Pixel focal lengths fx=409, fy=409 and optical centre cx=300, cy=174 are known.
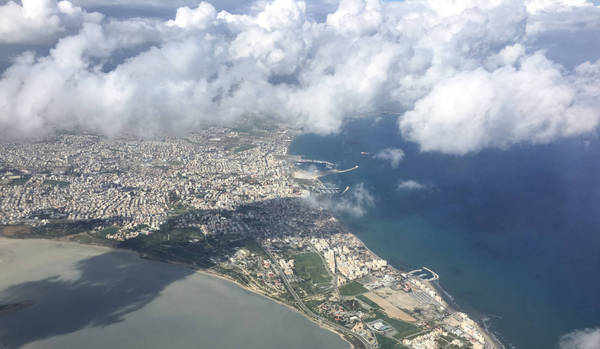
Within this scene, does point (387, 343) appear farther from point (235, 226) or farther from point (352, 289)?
point (235, 226)

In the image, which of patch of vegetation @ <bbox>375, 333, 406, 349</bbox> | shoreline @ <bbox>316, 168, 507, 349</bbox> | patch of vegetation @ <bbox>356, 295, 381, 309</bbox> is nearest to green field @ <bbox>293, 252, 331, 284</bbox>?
patch of vegetation @ <bbox>356, 295, 381, 309</bbox>

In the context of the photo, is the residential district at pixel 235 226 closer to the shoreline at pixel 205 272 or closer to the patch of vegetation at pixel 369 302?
the patch of vegetation at pixel 369 302

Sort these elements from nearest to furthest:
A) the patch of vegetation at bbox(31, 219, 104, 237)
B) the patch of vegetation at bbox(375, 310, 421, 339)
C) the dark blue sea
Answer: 1. the patch of vegetation at bbox(375, 310, 421, 339)
2. the dark blue sea
3. the patch of vegetation at bbox(31, 219, 104, 237)

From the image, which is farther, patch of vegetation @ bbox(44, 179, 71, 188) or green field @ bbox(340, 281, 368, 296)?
patch of vegetation @ bbox(44, 179, 71, 188)

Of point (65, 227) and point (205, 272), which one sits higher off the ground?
point (65, 227)

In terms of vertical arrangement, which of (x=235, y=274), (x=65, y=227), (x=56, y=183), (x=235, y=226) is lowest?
(x=235, y=274)

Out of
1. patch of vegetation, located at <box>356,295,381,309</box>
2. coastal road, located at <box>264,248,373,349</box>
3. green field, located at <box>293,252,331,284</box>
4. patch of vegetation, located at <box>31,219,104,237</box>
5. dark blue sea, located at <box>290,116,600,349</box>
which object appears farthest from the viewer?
patch of vegetation, located at <box>31,219,104,237</box>

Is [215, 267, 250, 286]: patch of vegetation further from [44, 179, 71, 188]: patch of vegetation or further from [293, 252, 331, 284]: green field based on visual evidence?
[44, 179, 71, 188]: patch of vegetation

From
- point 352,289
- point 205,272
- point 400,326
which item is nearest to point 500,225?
point 352,289
